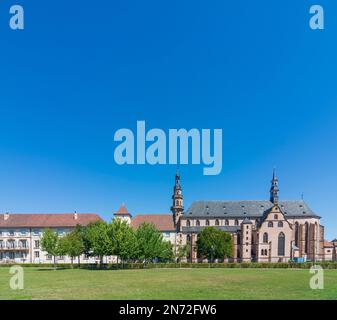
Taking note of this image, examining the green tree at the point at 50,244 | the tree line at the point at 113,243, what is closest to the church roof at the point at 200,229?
the tree line at the point at 113,243

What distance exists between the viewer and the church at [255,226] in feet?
302

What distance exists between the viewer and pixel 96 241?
57.7 meters

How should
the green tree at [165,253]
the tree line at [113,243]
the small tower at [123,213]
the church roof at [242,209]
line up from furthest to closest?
the church roof at [242,209] → the small tower at [123,213] → the green tree at [165,253] → the tree line at [113,243]

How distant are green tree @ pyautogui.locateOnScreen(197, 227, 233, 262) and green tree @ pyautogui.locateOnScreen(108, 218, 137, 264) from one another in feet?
94.5

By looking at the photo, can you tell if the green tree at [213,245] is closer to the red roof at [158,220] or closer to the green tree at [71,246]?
the red roof at [158,220]

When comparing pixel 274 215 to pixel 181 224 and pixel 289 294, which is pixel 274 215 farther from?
pixel 289 294

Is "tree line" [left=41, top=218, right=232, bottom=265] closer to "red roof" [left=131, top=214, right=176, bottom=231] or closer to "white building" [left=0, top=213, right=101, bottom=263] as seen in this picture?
"white building" [left=0, top=213, right=101, bottom=263]

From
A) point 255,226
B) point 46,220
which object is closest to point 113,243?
point 46,220

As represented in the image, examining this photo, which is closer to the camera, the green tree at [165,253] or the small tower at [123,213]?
the green tree at [165,253]

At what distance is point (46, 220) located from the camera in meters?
90.9

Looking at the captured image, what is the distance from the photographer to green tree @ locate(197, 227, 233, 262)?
81375 mm

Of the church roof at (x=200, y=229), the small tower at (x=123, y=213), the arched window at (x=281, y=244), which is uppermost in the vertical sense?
the small tower at (x=123, y=213)
